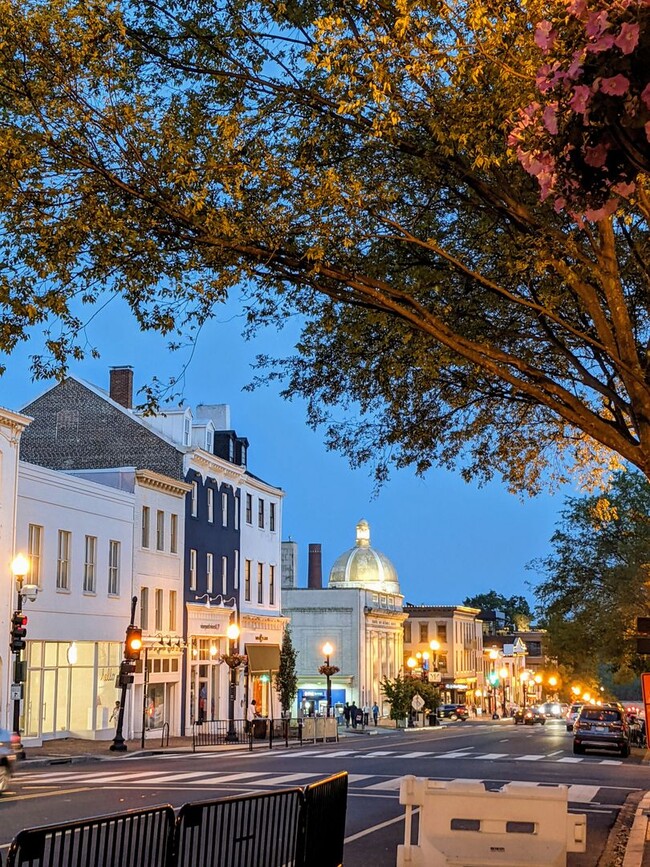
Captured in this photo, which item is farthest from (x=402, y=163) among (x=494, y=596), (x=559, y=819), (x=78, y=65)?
(x=494, y=596)

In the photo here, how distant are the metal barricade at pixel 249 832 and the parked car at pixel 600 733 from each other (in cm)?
3175

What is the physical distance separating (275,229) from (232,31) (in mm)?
2204

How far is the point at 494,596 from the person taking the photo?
19488 cm

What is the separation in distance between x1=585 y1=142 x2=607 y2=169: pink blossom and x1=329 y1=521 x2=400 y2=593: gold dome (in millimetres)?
91718

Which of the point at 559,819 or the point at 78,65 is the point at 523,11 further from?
the point at 559,819

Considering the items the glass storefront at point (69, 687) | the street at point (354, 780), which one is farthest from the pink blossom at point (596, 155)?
the glass storefront at point (69, 687)

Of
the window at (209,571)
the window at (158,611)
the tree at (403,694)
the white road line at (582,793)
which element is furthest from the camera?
the tree at (403,694)

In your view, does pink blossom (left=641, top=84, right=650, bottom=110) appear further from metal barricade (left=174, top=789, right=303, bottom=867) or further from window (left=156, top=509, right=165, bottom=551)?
window (left=156, top=509, right=165, bottom=551)

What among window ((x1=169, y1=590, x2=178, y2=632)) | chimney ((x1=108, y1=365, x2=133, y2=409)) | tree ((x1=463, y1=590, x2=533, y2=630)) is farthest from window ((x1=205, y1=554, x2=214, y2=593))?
tree ((x1=463, y1=590, x2=533, y2=630))

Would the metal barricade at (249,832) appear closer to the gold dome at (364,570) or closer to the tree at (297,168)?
the tree at (297,168)

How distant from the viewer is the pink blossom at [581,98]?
16.9 ft

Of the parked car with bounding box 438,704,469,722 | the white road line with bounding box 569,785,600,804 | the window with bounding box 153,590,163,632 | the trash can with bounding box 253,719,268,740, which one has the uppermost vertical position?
the window with bounding box 153,590,163,632

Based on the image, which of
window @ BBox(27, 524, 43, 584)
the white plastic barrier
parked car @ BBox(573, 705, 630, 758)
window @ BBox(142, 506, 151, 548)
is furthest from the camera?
window @ BBox(142, 506, 151, 548)

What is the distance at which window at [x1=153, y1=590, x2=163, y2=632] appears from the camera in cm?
4934
